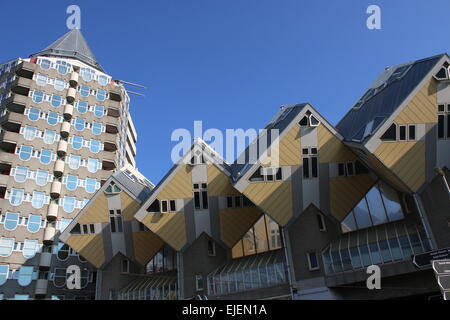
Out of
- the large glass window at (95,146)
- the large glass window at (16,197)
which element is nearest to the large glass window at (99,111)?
the large glass window at (95,146)

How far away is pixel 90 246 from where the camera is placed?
42.5m

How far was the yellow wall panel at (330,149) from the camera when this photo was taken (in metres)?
33.3

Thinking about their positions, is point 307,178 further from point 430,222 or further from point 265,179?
point 430,222

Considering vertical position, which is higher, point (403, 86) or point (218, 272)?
point (403, 86)

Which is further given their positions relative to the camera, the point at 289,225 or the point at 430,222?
the point at 289,225

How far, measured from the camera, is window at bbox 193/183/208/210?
37875 millimetres

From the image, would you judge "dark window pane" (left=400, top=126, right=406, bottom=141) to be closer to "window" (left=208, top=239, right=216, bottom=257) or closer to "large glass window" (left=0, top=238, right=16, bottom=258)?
"window" (left=208, top=239, right=216, bottom=257)

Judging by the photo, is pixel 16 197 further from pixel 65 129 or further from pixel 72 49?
pixel 72 49

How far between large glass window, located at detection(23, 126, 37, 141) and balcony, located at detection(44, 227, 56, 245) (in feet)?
46.0

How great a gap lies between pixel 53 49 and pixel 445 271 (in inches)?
2844

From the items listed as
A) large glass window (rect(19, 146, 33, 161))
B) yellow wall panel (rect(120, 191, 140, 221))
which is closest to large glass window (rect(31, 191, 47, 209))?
large glass window (rect(19, 146, 33, 161))

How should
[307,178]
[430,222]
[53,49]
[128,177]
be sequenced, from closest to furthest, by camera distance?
[430,222] → [307,178] → [128,177] → [53,49]
